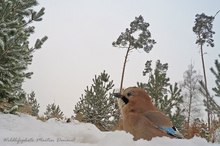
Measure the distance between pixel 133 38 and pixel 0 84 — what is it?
867 inches

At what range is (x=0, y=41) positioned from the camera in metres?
9.04

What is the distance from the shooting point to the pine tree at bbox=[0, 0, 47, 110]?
30.5 feet

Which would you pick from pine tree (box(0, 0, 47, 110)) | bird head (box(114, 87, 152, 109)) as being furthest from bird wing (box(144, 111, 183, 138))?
pine tree (box(0, 0, 47, 110))

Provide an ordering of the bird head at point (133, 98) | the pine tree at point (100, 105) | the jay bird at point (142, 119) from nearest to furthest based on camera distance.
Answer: the jay bird at point (142, 119) < the bird head at point (133, 98) < the pine tree at point (100, 105)

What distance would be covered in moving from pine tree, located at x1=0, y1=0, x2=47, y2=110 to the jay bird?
202 inches

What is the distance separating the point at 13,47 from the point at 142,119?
6.03m

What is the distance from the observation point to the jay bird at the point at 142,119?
4.32 m

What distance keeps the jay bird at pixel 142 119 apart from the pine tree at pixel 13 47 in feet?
16.8

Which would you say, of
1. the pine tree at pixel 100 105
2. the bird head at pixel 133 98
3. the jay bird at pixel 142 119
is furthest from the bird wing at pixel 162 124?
the pine tree at pixel 100 105

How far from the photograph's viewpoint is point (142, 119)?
448 cm

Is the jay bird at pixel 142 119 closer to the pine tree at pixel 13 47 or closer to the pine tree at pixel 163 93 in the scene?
the pine tree at pixel 13 47

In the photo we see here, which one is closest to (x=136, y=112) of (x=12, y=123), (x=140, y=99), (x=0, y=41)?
(x=140, y=99)

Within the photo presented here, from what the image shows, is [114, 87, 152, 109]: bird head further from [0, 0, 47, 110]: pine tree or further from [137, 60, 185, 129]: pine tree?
[137, 60, 185, 129]: pine tree

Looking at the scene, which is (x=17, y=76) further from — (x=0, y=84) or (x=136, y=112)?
(x=136, y=112)
